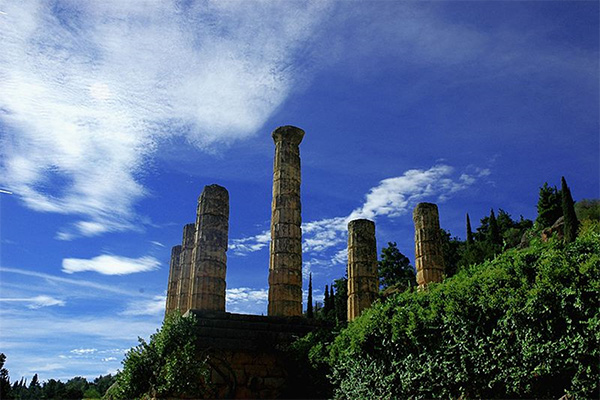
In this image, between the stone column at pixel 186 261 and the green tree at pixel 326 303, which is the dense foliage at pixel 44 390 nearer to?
the stone column at pixel 186 261

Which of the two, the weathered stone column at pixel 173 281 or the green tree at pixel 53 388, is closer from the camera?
the weathered stone column at pixel 173 281

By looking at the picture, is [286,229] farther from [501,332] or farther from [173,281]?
[501,332]

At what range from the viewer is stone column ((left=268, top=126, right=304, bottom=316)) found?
15781 millimetres

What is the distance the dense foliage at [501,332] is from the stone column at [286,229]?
6.89 meters

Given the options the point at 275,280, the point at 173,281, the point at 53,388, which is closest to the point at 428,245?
the point at 275,280

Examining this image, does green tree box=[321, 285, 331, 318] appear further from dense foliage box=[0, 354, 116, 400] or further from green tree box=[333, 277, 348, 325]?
dense foliage box=[0, 354, 116, 400]

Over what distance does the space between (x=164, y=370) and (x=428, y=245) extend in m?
10.7

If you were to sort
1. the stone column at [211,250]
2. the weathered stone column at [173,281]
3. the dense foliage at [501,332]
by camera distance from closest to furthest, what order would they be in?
the dense foliage at [501,332] → the stone column at [211,250] → the weathered stone column at [173,281]

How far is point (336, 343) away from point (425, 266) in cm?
848

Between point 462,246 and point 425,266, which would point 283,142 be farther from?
point 462,246

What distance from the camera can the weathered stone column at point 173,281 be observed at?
2417cm

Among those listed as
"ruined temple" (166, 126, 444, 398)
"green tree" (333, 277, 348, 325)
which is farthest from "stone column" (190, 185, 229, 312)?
"green tree" (333, 277, 348, 325)

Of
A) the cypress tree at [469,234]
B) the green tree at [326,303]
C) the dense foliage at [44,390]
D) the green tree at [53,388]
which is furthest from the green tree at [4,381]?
the cypress tree at [469,234]

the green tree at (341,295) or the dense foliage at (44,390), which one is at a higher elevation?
the green tree at (341,295)
